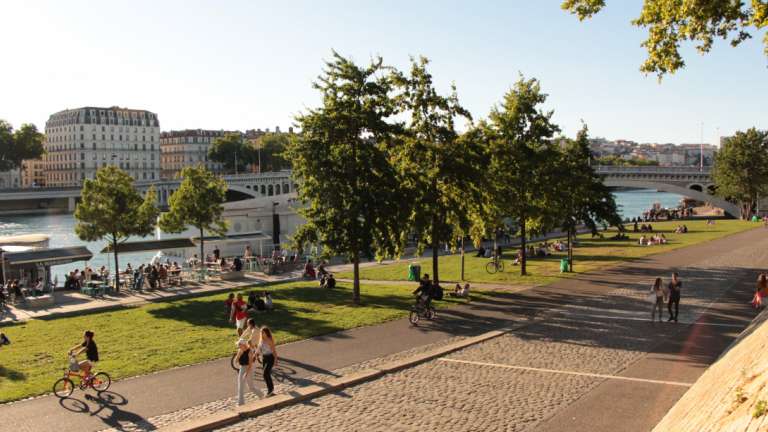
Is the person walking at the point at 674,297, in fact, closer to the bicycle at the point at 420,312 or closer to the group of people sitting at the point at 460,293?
the bicycle at the point at 420,312

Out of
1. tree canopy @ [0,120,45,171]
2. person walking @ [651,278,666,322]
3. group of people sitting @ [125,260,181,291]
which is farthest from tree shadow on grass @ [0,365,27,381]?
tree canopy @ [0,120,45,171]

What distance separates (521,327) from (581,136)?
34.8 metres

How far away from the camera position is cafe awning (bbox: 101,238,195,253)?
39.2 meters

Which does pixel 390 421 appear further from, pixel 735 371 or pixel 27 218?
pixel 27 218

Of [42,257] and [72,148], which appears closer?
[42,257]

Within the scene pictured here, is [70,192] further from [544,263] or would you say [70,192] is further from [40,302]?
[544,263]

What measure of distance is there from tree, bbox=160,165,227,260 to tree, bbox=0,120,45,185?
13025 centimetres

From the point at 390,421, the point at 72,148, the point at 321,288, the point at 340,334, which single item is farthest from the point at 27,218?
the point at 390,421

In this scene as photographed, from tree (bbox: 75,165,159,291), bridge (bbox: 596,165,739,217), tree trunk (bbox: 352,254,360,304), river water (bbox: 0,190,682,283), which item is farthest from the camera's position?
bridge (bbox: 596,165,739,217)

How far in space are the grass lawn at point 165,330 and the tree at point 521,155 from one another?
727cm

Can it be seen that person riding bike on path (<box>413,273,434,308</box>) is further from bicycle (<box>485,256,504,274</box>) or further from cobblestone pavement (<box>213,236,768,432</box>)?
bicycle (<box>485,256,504,274</box>)

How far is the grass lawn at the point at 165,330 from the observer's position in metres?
17.9

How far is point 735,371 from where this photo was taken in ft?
42.0

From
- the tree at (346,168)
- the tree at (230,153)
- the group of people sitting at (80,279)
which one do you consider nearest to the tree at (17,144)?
the tree at (230,153)
